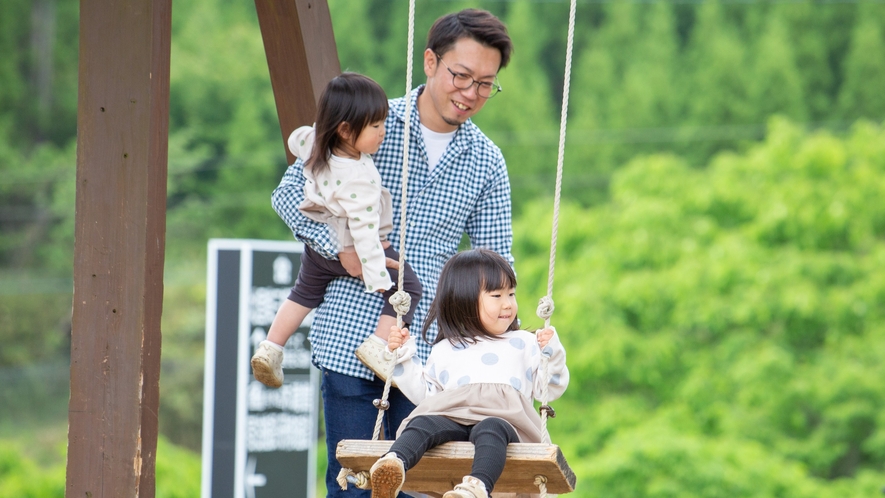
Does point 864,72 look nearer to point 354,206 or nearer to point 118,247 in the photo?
point 354,206

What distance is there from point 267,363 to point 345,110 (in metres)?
0.63

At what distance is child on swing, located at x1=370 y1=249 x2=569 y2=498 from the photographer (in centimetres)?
230

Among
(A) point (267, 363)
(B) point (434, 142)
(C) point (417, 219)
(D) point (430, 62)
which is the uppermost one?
(D) point (430, 62)

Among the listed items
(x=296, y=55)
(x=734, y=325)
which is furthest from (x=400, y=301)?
(x=734, y=325)

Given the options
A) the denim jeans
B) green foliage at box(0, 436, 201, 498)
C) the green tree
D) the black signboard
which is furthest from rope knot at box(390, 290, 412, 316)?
the green tree

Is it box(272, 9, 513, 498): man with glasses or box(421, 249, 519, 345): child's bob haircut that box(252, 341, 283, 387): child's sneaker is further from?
box(421, 249, 519, 345): child's bob haircut

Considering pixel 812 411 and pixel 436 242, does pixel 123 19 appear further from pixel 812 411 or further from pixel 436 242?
pixel 812 411

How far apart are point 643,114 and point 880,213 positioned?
24.9ft

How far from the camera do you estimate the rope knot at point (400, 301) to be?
2350 mm

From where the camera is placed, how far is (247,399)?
262 inches

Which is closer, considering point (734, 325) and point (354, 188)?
point (354, 188)

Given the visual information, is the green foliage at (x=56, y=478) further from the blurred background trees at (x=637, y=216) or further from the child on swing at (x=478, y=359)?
the child on swing at (x=478, y=359)

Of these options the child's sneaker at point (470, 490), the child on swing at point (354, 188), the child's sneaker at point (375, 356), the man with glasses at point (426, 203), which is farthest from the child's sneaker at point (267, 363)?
the child's sneaker at point (470, 490)

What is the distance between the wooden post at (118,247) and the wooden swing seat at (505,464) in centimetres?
47
